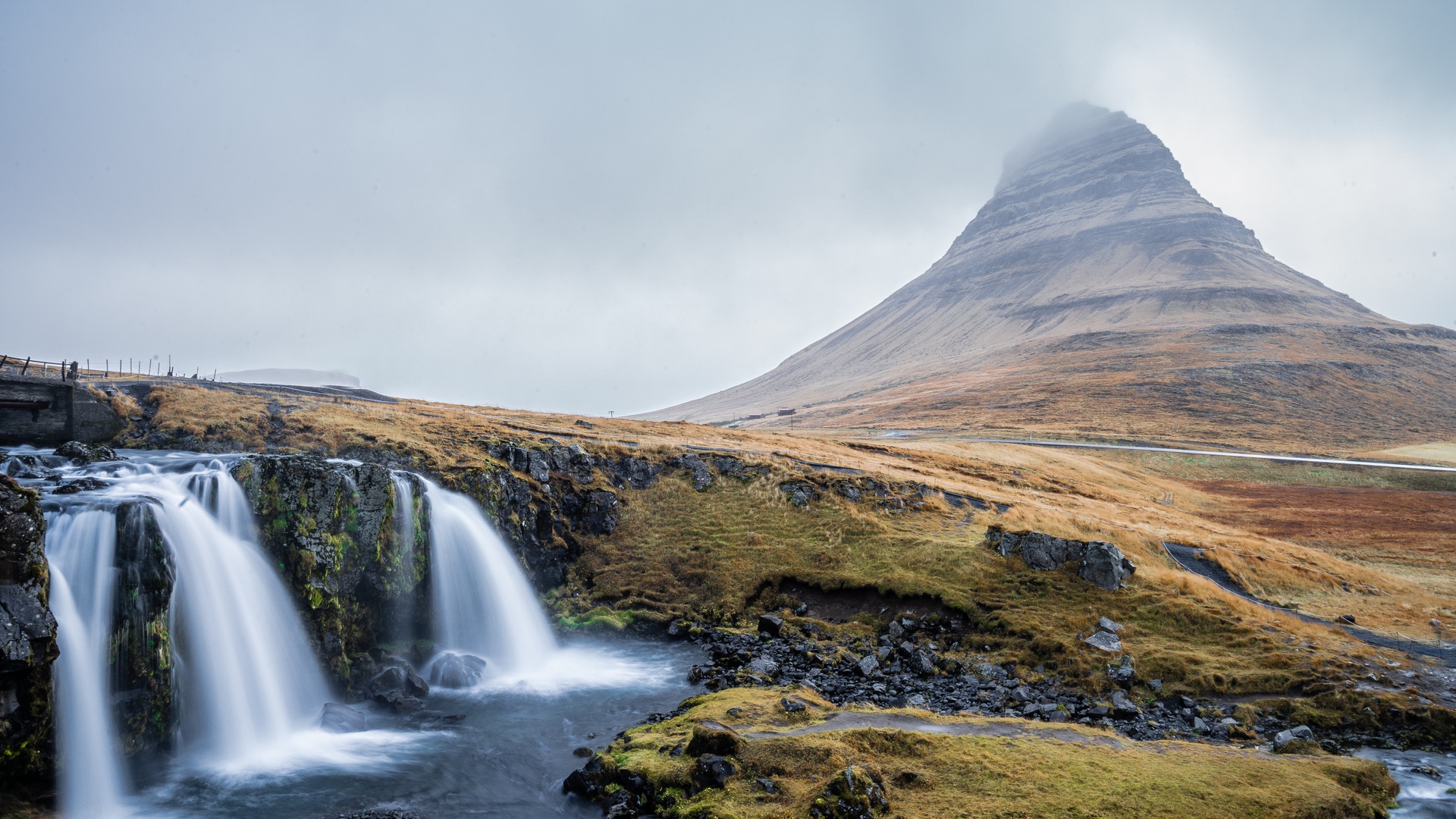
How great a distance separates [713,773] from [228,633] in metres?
14.7

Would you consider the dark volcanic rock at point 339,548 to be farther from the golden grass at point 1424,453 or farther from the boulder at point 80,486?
the golden grass at point 1424,453

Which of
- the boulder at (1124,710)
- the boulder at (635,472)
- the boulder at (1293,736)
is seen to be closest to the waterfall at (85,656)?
the boulder at (635,472)

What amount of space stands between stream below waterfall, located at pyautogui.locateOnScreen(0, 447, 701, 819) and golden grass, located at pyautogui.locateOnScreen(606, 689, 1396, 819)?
388 cm

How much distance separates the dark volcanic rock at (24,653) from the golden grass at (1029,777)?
1127 centimetres

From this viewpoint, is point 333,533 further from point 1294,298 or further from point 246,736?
point 1294,298

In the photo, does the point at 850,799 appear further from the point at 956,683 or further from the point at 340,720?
the point at 340,720

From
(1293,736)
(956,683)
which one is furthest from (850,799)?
(1293,736)

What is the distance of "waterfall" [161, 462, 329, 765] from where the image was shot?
17219 millimetres

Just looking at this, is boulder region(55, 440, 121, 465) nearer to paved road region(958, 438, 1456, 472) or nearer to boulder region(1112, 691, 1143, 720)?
boulder region(1112, 691, 1143, 720)

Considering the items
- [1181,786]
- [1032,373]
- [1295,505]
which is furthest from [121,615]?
[1032,373]

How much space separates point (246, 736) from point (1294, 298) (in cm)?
25670

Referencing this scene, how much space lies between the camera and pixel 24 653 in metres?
12.5

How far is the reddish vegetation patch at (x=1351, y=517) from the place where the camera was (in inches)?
1528

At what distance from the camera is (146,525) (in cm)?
1720
